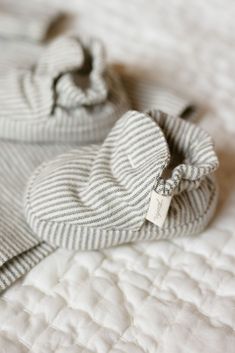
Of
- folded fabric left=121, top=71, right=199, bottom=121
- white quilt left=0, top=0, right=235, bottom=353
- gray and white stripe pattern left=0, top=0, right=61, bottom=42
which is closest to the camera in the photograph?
white quilt left=0, top=0, right=235, bottom=353

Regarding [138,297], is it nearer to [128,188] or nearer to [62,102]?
[128,188]

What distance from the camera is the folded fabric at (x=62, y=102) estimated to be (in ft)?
2.55

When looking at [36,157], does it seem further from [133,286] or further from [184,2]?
[184,2]

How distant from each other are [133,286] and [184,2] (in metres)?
0.84

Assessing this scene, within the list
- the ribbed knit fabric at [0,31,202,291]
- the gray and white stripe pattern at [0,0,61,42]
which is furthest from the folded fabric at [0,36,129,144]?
the gray and white stripe pattern at [0,0,61,42]

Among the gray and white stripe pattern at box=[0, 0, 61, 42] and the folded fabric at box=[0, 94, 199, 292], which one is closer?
the folded fabric at box=[0, 94, 199, 292]

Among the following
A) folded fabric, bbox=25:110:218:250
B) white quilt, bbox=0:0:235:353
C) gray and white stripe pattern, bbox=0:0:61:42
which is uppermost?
gray and white stripe pattern, bbox=0:0:61:42

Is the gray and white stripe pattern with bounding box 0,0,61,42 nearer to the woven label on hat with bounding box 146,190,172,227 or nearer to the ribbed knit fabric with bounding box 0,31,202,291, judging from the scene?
the ribbed knit fabric with bounding box 0,31,202,291

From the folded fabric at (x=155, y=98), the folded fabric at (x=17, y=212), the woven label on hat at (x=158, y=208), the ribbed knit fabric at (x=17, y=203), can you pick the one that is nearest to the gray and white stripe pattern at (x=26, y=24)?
the ribbed knit fabric at (x=17, y=203)

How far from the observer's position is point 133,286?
2.01 ft

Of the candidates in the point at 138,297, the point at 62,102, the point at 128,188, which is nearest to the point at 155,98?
the point at 62,102

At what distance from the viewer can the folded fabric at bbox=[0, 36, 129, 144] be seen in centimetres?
78

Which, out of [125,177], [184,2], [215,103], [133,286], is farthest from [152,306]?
[184,2]

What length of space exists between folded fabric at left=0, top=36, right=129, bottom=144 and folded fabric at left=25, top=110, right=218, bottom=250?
99 mm
